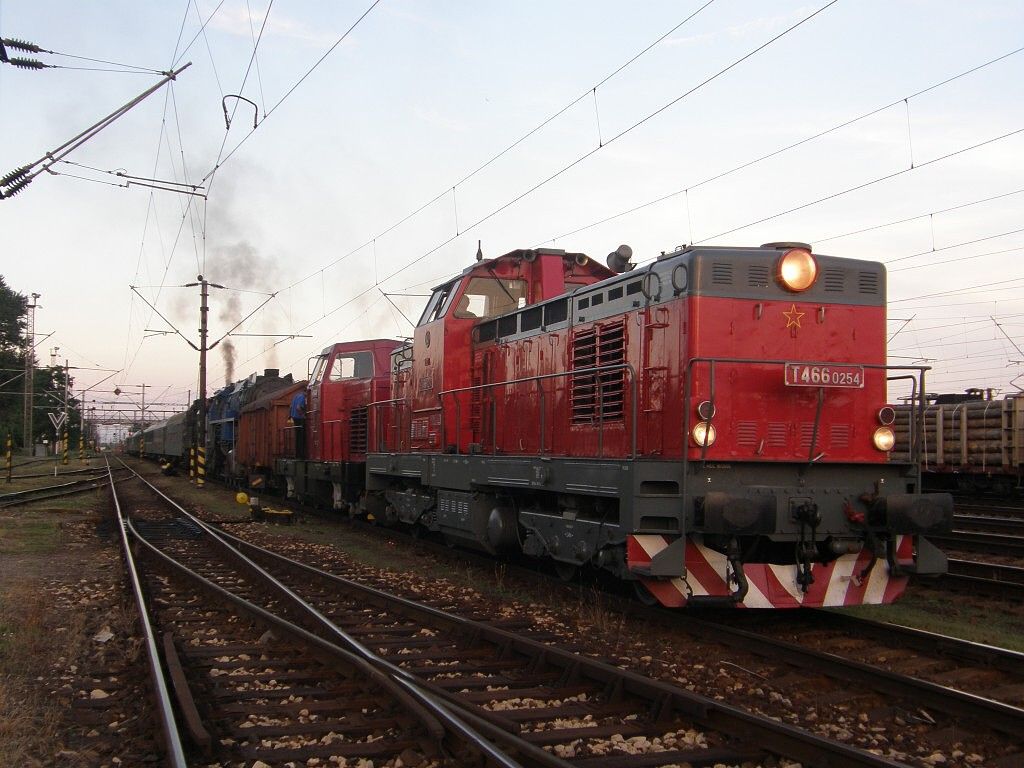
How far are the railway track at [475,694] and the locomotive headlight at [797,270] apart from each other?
3.42 meters

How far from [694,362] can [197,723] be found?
4.25 meters

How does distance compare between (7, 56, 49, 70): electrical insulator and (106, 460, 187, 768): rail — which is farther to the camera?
(7, 56, 49, 70): electrical insulator

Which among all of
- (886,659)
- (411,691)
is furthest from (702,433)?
(411,691)

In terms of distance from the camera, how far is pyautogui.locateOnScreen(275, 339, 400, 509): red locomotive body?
15992mm

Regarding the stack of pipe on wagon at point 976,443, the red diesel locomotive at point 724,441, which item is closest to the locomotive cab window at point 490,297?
the red diesel locomotive at point 724,441

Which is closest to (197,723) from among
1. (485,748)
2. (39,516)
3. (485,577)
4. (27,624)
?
(485,748)

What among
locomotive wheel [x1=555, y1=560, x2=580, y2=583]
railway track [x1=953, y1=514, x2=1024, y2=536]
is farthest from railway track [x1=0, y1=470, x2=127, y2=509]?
railway track [x1=953, y1=514, x2=1024, y2=536]

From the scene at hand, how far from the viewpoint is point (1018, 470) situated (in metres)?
19.2

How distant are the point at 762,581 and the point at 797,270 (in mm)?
2473

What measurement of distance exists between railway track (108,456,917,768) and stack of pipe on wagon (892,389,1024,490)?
14631 mm

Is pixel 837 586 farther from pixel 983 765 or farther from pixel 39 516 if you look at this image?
pixel 39 516

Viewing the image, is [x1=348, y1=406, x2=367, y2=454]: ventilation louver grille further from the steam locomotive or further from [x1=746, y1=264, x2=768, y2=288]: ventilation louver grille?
[x1=746, y1=264, x2=768, y2=288]: ventilation louver grille

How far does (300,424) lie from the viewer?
2000cm

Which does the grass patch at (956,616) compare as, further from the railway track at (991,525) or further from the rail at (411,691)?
the railway track at (991,525)
